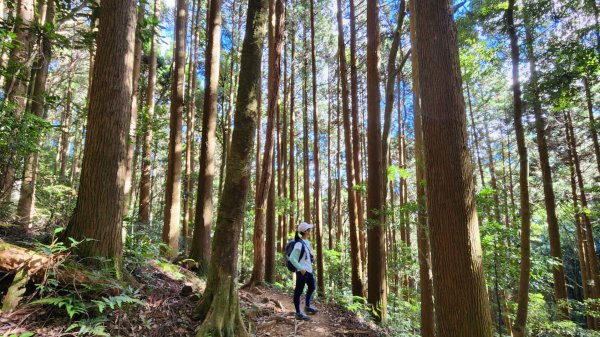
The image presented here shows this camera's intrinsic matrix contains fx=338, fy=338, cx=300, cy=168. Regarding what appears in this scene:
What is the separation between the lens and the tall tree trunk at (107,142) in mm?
3848

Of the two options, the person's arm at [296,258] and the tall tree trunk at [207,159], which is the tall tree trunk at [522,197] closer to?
the person's arm at [296,258]

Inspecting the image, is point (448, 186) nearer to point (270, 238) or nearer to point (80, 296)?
point (80, 296)

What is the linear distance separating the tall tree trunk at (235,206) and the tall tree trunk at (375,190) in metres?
4.20

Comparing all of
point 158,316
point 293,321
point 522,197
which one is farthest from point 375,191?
point 158,316

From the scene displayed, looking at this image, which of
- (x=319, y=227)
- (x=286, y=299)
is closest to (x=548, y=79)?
(x=319, y=227)

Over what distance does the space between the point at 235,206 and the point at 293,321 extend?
2.87 meters

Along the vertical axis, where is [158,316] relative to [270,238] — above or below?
below

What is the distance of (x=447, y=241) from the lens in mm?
3430

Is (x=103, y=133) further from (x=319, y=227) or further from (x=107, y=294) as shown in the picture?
(x=319, y=227)

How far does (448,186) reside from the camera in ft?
11.5

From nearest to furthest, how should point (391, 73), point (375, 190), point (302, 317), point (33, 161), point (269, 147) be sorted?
point (302, 317) → point (33, 161) → point (269, 147) → point (375, 190) → point (391, 73)

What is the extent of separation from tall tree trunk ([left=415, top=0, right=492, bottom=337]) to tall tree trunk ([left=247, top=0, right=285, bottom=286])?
281 centimetres

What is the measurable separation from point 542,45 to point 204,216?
11.7 meters

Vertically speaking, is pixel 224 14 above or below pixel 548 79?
above
